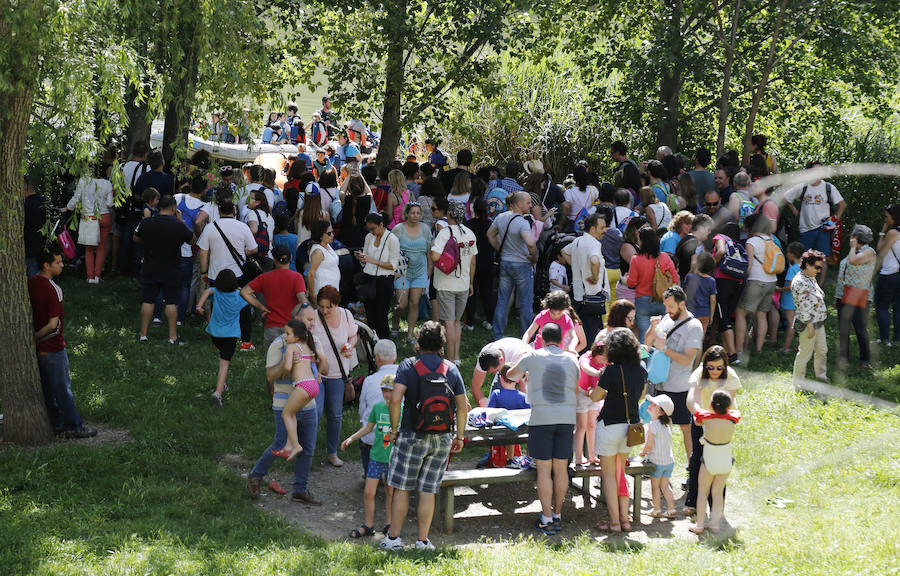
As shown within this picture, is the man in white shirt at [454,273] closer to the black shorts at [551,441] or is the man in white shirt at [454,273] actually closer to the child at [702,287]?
the child at [702,287]

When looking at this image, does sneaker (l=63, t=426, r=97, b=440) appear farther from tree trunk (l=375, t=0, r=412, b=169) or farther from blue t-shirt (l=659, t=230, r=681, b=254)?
tree trunk (l=375, t=0, r=412, b=169)

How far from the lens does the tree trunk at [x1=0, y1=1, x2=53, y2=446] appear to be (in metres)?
7.68

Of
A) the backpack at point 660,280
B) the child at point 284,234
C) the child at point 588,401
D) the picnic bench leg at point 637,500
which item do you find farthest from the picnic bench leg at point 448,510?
the child at point 284,234

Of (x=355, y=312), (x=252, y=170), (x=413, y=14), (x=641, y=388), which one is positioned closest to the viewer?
(x=641, y=388)

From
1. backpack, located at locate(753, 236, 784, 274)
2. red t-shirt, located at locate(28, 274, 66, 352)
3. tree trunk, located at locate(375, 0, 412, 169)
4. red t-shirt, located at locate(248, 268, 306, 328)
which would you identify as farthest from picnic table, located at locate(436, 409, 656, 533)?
tree trunk, located at locate(375, 0, 412, 169)

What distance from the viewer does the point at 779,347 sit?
11.9 metres

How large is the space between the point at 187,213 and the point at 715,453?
21.9ft

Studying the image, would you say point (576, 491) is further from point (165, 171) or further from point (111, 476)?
point (165, 171)

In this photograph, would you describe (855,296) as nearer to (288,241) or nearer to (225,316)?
(288,241)

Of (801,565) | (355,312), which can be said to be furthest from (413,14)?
(801,565)

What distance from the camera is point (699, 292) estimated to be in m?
9.85

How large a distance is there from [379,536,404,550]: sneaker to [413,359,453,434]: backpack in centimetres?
77

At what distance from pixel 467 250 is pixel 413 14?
5859 mm

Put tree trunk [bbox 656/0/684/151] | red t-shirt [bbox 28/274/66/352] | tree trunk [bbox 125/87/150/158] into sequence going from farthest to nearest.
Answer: tree trunk [bbox 656/0/684/151]
tree trunk [bbox 125/87/150/158]
red t-shirt [bbox 28/274/66/352]
